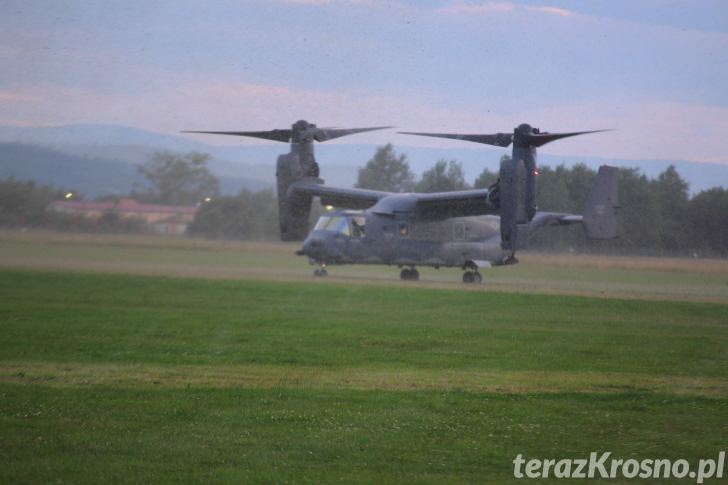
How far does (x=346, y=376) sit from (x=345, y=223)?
22.0 meters

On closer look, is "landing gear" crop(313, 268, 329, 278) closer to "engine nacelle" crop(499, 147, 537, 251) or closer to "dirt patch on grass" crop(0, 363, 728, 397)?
"engine nacelle" crop(499, 147, 537, 251)

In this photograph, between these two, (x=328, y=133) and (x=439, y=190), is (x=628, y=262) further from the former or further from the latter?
(x=328, y=133)

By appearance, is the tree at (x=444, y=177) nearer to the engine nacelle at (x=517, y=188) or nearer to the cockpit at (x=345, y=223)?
the cockpit at (x=345, y=223)

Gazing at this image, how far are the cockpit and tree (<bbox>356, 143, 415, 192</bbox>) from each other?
2783 millimetres

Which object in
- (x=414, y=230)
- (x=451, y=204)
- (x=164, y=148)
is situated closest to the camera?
(x=164, y=148)

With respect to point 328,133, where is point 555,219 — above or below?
below

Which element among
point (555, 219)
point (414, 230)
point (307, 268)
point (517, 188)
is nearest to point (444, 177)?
point (414, 230)

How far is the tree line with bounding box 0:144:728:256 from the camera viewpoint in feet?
84.7

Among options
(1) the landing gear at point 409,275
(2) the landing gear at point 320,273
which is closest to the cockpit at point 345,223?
(2) the landing gear at point 320,273

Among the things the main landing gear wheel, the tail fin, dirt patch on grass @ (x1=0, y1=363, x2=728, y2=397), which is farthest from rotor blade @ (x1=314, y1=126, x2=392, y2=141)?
dirt patch on grass @ (x1=0, y1=363, x2=728, y2=397)

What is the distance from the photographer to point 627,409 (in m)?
11.8

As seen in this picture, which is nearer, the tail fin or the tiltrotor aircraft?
the tail fin

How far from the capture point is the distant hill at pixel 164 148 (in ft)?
88.2

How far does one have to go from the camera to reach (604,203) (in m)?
30.0
